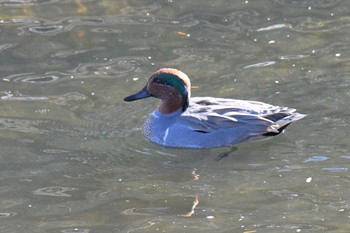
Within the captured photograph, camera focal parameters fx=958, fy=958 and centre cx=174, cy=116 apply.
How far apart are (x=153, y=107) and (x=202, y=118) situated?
1.22m

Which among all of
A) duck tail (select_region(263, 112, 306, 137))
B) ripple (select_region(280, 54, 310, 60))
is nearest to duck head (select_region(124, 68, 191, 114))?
duck tail (select_region(263, 112, 306, 137))

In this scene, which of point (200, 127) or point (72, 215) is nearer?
point (72, 215)

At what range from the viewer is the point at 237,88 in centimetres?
1155

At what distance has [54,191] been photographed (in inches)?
354

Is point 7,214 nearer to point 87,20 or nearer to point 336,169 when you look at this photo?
point 336,169

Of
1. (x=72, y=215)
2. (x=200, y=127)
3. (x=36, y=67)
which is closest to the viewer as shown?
(x=72, y=215)

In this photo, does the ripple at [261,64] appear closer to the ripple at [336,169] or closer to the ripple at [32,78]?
the ripple at [32,78]

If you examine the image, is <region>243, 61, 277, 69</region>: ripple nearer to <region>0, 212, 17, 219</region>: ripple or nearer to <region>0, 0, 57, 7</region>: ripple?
<region>0, 0, 57, 7</region>: ripple

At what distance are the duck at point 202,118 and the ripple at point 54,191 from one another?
5.74ft

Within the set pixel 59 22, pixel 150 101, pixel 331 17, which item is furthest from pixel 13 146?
pixel 331 17

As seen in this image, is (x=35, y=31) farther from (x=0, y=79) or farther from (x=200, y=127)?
(x=200, y=127)

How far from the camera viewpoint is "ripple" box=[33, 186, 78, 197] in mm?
8914

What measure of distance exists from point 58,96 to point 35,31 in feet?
7.50

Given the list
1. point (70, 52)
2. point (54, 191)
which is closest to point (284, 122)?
point (54, 191)
